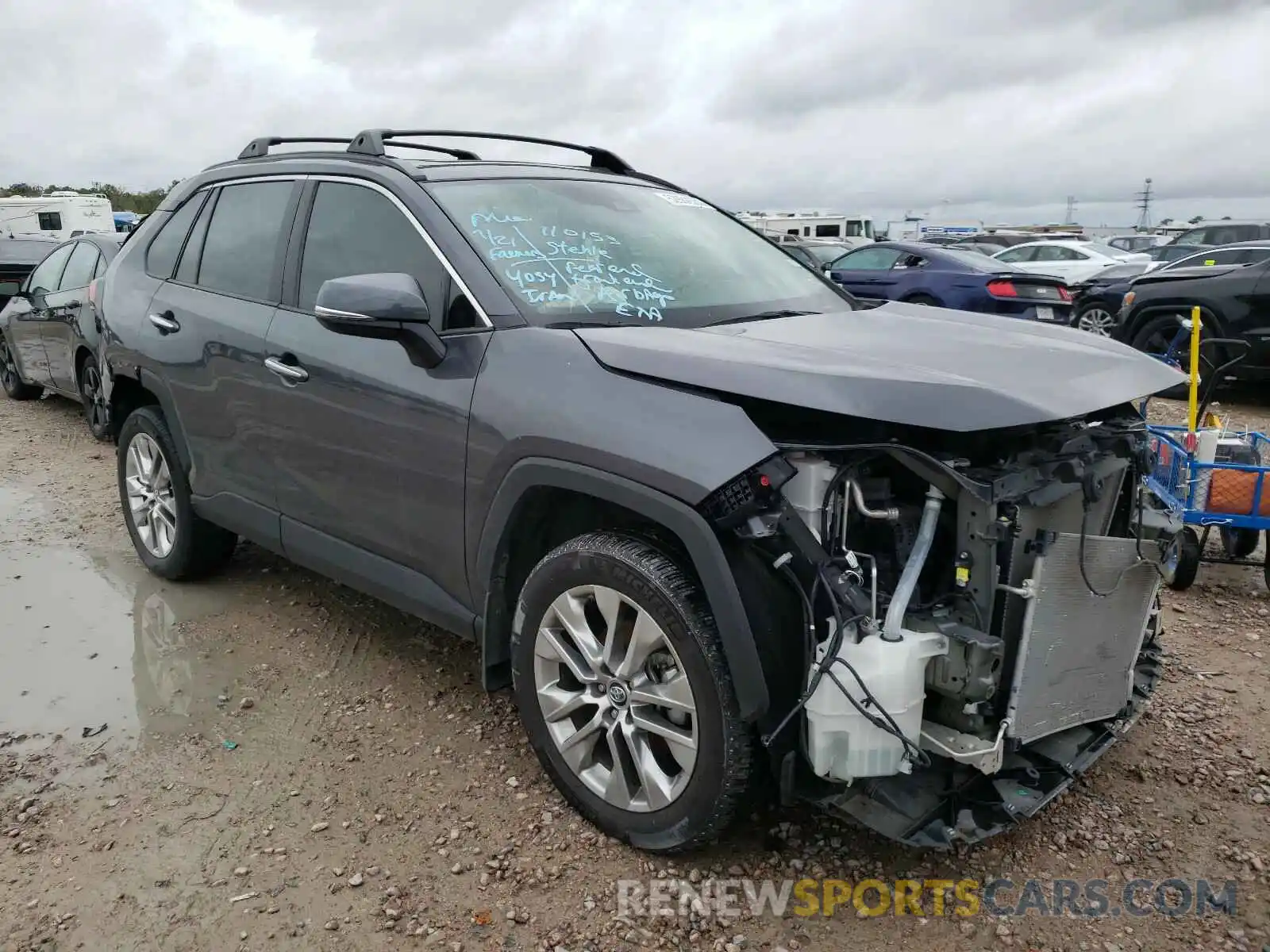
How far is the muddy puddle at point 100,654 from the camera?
11.4 ft

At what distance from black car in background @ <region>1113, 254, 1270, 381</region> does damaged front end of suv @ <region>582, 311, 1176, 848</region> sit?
6727mm

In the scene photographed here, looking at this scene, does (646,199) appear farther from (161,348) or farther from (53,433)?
(53,433)

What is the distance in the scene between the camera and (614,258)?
3209 millimetres

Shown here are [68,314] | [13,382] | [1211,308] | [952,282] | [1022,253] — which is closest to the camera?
[68,314]

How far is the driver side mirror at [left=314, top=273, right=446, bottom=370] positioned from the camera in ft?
8.87

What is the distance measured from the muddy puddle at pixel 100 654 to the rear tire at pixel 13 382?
215 inches

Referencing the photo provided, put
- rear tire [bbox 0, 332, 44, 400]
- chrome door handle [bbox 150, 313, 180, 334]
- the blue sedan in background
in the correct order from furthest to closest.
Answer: the blue sedan in background, rear tire [bbox 0, 332, 44, 400], chrome door handle [bbox 150, 313, 180, 334]

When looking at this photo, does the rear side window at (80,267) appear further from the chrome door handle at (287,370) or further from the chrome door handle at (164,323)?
the chrome door handle at (287,370)

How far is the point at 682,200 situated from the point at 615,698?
88.4 inches

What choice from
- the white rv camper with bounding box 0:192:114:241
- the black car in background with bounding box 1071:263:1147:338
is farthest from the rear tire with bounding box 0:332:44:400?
the white rv camper with bounding box 0:192:114:241

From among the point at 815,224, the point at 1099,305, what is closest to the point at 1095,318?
the point at 1099,305

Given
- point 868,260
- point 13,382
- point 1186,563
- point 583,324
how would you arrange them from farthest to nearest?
point 868,260
point 13,382
point 1186,563
point 583,324

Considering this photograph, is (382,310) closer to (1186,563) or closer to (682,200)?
(682,200)

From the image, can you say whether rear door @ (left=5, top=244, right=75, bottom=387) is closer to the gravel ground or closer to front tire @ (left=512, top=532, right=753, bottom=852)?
the gravel ground
